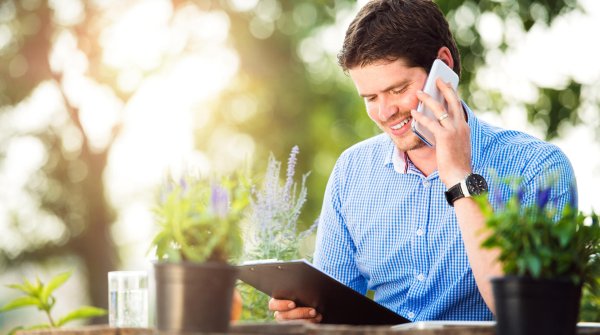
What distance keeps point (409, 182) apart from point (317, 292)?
777 millimetres

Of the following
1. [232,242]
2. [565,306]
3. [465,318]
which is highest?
[232,242]

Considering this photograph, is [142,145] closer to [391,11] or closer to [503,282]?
[391,11]

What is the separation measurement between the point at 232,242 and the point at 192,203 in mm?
113

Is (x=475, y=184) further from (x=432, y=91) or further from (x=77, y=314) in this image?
(x=77, y=314)

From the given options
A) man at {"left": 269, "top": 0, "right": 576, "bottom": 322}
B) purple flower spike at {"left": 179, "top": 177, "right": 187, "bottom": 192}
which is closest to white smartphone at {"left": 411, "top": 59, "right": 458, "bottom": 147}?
man at {"left": 269, "top": 0, "right": 576, "bottom": 322}

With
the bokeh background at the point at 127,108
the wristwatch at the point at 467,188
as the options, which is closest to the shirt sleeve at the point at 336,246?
the wristwatch at the point at 467,188

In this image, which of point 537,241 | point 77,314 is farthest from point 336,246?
point 537,241

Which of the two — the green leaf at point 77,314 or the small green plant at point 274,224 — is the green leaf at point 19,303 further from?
the small green plant at point 274,224

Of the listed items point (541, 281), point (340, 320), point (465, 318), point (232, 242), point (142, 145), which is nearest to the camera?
point (541, 281)

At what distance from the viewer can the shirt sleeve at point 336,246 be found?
126 inches

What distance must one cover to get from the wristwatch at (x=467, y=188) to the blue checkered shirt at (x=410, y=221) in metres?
0.39

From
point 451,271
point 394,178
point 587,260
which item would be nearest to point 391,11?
point 394,178

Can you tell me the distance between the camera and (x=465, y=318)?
9.57 ft

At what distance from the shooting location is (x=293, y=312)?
262 centimetres
